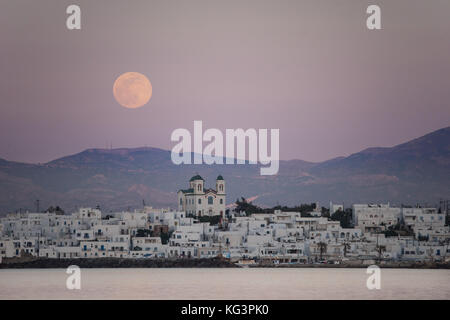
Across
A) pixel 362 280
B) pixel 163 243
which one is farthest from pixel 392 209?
pixel 362 280

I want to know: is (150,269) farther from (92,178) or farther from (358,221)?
(92,178)

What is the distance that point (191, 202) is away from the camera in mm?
73562

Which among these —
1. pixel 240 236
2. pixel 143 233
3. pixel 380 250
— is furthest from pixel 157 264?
pixel 380 250

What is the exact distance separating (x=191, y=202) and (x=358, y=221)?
1230 cm

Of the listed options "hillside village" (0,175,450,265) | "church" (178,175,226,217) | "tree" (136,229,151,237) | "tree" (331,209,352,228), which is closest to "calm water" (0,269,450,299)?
"hillside village" (0,175,450,265)

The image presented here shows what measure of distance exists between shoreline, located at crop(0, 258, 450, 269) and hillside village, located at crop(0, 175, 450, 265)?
1.23ft

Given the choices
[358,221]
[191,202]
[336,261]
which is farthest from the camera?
[191,202]

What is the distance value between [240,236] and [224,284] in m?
16.9

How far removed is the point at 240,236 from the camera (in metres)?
62.7
